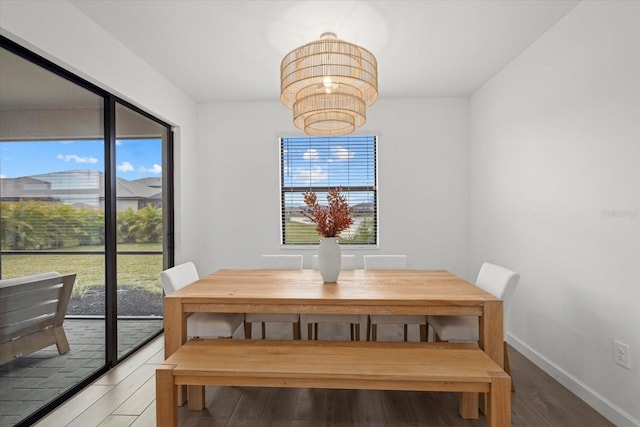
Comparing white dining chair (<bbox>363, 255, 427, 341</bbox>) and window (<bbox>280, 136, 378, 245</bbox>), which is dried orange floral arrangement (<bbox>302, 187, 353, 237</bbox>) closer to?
white dining chair (<bbox>363, 255, 427, 341</bbox>)

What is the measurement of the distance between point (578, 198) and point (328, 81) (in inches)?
75.2

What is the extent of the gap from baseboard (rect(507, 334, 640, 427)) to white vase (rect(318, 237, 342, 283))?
1798mm

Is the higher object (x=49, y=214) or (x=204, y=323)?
(x=49, y=214)

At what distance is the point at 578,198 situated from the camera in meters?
2.31

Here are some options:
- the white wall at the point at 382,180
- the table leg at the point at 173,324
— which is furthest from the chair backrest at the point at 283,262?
the table leg at the point at 173,324

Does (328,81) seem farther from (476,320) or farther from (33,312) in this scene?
(33,312)

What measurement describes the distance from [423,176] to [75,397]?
393 centimetres

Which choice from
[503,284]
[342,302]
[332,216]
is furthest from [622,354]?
[332,216]

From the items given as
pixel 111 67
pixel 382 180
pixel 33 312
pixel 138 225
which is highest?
pixel 111 67

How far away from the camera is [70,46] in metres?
2.23

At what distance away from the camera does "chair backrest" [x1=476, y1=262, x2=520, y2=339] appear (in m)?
2.13

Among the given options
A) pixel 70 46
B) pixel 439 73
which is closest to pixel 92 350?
pixel 70 46

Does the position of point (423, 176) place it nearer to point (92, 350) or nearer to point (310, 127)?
point (310, 127)

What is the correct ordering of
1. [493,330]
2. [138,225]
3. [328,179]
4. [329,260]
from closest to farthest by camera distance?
[493,330], [329,260], [138,225], [328,179]
